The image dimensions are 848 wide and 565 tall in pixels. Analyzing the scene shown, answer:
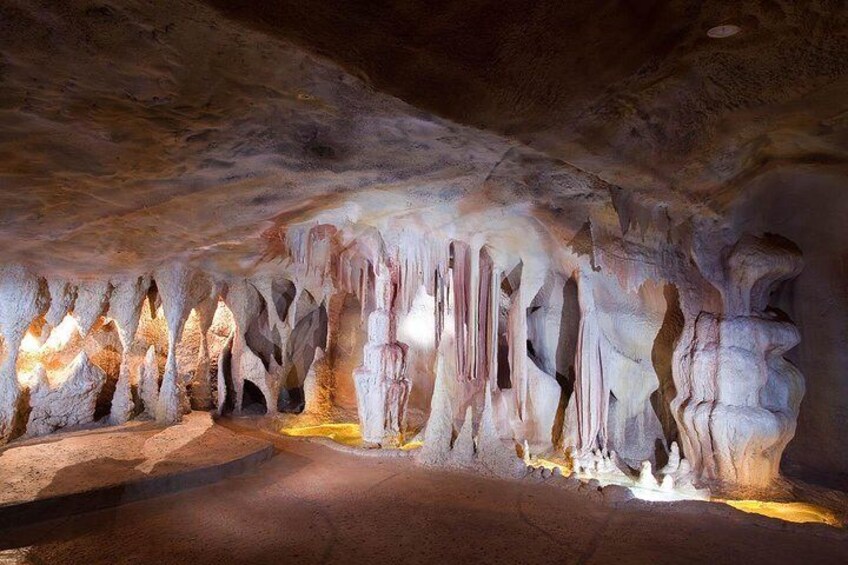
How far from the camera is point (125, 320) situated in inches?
394

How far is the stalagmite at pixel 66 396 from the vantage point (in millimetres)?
9156

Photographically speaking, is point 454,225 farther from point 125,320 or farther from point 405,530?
point 125,320

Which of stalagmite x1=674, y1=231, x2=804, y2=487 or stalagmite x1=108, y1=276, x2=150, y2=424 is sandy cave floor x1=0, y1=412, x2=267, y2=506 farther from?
stalagmite x1=674, y1=231, x2=804, y2=487

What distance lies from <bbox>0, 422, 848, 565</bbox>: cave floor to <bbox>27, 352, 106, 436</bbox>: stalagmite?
15.7ft

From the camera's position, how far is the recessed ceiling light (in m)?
3.48

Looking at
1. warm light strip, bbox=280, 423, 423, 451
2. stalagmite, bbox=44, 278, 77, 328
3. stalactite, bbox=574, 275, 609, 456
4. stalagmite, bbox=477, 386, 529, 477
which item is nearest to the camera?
stalagmite, bbox=477, 386, 529, 477

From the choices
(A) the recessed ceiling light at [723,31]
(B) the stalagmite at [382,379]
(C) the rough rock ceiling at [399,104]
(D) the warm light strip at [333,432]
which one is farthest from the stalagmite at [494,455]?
(A) the recessed ceiling light at [723,31]

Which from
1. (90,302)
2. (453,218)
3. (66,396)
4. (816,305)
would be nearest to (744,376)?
(816,305)

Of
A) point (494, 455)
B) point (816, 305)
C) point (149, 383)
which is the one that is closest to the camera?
point (494, 455)

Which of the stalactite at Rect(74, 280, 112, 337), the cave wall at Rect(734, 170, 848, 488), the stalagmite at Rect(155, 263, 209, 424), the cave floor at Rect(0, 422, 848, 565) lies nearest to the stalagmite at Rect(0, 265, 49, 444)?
the stalactite at Rect(74, 280, 112, 337)

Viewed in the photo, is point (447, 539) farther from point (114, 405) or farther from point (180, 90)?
point (114, 405)

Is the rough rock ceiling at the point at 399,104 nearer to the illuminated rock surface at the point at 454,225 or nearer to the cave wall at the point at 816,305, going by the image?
the illuminated rock surface at the point at 454,225

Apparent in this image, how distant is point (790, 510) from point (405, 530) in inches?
179

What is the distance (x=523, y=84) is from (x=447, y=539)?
3.63 metres
